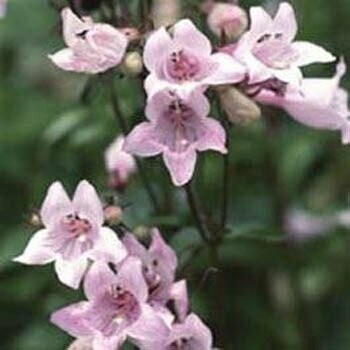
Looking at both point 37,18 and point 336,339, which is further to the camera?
point 37,18

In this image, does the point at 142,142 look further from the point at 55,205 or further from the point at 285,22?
the point at 285,22

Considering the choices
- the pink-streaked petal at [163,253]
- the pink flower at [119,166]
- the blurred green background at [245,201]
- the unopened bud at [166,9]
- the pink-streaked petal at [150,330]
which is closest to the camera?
the pink-streaked petal at [150,330]

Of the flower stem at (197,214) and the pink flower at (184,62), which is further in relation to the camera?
the flower stem at (197,214)

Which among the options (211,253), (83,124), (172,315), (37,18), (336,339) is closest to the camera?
(172,315)

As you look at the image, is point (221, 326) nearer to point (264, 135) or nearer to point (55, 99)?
point (264, 135)

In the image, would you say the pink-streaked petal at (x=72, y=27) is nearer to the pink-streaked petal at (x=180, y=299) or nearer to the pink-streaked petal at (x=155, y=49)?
the pink-streaked petal at (x=155, y=49)

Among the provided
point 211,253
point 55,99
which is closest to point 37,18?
point 55,99

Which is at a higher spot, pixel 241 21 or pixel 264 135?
pixel 241 21

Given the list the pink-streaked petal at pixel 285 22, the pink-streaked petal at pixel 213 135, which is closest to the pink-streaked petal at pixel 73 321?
the pink-streaked petal at pixel 213 135
